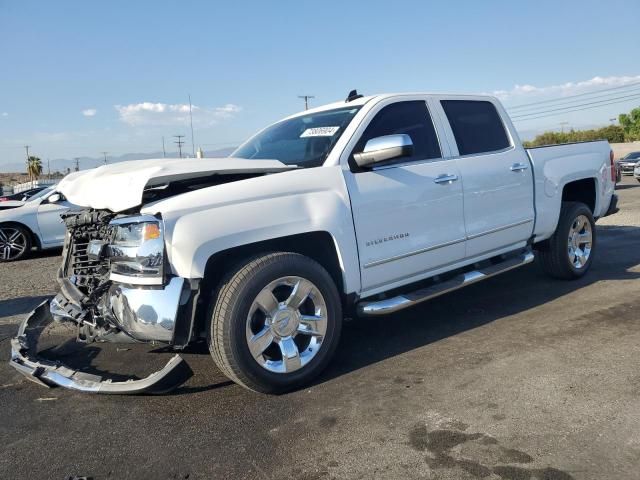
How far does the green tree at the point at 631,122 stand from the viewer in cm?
7375

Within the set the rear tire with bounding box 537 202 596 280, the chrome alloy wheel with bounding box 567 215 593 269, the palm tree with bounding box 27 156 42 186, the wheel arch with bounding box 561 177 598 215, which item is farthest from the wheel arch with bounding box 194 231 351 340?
the palm tree with bounding box 27 156 42 186

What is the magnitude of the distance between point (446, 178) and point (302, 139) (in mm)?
1208

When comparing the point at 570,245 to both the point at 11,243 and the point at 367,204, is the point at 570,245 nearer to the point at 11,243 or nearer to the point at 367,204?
the point at 367,204

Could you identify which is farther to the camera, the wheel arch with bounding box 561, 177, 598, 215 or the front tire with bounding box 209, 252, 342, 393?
the wheel arch with bounding box 561, 177, 598, 215

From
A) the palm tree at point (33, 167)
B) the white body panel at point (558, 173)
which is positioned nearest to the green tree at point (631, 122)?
the white body panel at point (558, 173)

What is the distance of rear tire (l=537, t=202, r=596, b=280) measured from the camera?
567cm

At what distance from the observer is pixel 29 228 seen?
33.6 feet

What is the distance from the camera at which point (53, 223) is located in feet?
34.1

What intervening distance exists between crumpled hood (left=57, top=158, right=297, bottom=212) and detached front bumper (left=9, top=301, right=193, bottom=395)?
1046mm

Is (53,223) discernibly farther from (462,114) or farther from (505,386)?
(505,386)

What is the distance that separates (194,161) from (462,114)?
100 inches

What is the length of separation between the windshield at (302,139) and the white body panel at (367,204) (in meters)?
0.11

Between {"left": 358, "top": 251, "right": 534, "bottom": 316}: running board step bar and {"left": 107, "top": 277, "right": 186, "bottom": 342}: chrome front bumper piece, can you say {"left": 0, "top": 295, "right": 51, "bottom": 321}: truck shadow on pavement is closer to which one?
{"left": 107, "top": 277, "right": 186, "bottom": 342}: chrome front bumper piece

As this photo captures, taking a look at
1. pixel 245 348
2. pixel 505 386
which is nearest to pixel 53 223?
pixel 245 348
